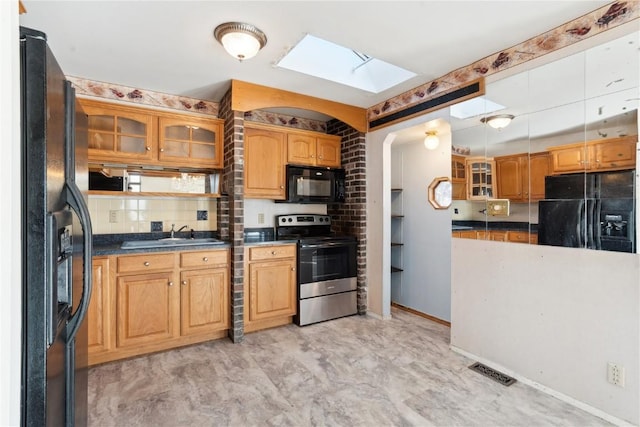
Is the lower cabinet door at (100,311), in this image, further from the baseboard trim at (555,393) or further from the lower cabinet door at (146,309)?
the baseboard trim at (555,393)

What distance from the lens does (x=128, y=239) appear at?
3.08m

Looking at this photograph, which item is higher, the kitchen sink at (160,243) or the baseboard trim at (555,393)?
the kitchen sink at (160,243)

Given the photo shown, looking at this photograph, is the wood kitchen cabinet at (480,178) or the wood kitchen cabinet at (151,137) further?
the wood kitchen cabinet at (151,137)

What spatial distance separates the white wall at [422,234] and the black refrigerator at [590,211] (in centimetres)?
140

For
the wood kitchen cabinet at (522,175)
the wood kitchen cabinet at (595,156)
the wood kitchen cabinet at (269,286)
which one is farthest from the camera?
the wood kitchen cabinet at (269,286)

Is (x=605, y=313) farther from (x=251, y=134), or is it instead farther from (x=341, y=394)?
(x=251, y=134)

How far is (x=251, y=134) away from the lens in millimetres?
3281

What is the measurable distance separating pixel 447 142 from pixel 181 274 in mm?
3044

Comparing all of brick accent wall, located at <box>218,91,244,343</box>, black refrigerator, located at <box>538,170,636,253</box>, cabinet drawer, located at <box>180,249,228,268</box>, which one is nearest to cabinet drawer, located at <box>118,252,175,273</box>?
cabinet drawer, located at <box>180,249,228,268</box>

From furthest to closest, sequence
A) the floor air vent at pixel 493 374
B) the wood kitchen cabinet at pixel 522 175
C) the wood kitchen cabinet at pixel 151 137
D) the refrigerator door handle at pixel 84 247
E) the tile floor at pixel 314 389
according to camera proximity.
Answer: the wood kitchen cabinet at pixel 151 137, the floor air vent at pixel 493 374, the wood kitchen cabinet at pixel 522 175, the tile floor at pixel 314 389, the refrigerator door handle at pixel 84 247

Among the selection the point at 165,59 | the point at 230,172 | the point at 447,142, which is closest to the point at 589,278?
the point at 447,142

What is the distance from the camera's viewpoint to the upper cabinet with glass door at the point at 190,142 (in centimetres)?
300

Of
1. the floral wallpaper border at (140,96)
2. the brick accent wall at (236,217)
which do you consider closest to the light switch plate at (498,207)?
the brick accent wall at (236,217)

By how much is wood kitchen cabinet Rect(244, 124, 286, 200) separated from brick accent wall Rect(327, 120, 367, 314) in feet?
2.71
